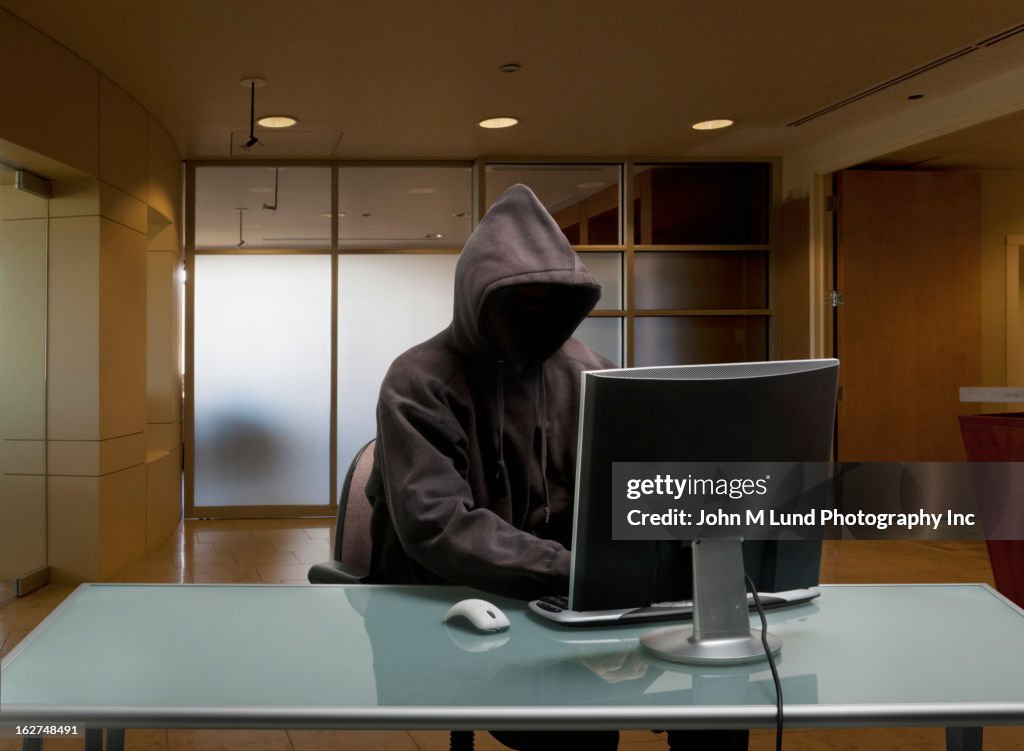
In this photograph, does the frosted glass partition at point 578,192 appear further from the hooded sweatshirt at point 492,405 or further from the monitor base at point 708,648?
the monitor base at point 708,648

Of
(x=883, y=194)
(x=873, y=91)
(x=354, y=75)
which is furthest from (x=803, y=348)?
(x=354, y=75)

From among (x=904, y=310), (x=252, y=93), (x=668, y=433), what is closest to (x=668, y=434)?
(x=668, y=433)

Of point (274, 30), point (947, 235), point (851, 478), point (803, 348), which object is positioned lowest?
point (851, 478)

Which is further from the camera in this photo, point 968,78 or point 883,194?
point 883,194

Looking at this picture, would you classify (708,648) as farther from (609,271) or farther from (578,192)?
(578,192)

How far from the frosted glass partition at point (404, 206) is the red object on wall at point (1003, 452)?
4.14m

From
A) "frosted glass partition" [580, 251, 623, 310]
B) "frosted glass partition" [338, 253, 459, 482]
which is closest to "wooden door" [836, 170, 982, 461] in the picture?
"frosted glass partition" [580, 251, 623, 310]

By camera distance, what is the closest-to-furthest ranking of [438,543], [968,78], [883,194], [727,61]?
[438,543] < [727,61] < [968,78] < [883,194]

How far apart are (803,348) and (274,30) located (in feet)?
14.7

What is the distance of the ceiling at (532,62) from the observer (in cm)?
418

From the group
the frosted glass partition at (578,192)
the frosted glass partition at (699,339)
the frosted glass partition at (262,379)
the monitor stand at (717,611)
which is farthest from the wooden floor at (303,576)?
the frosted glass partition at (578,192)

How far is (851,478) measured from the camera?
16.0 feet

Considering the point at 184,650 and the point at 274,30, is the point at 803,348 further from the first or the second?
the point at 184,650

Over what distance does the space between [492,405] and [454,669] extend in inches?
29.1
